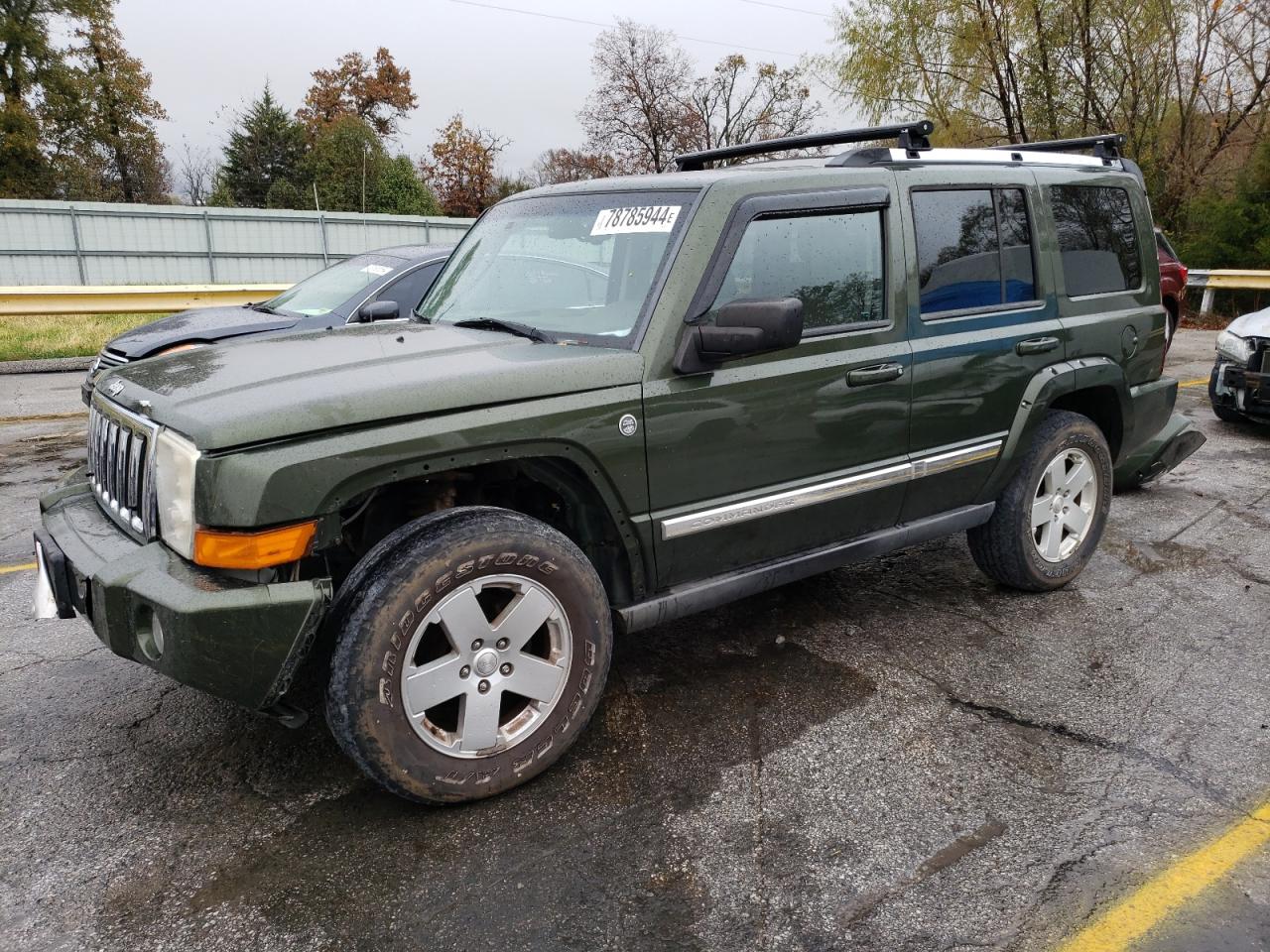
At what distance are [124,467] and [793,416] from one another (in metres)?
2.15

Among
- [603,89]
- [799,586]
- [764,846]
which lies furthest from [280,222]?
[764,846]

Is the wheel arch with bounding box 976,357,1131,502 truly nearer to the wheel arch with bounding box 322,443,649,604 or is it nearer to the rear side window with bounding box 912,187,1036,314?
the rear side window with bounding box 912,187,1036,314

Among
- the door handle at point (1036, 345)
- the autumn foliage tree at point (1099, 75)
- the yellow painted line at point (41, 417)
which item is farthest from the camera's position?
the autumn foliage tree at point (1099, 75)

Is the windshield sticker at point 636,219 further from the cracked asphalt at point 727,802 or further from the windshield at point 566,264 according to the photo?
the cracked asphalt at point 727,802

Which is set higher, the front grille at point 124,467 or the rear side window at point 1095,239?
the rear side window at point 1095,239

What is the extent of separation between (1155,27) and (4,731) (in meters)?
24.0

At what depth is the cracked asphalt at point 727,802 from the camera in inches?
94.6

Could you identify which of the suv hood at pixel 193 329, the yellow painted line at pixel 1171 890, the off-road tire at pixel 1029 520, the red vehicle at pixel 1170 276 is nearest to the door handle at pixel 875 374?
the off-road tire at pixel 1029 520

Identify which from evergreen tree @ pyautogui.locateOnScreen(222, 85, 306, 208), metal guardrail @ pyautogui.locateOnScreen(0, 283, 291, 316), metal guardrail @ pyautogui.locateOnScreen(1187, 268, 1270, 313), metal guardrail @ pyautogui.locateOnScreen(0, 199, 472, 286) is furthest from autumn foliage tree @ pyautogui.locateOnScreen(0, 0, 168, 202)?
metal guardrail @ pyautogui.locateOnScreen(1187, 268, 1270, 313)

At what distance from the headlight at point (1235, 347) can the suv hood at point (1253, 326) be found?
0.05m

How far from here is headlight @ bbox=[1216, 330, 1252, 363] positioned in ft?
25.6

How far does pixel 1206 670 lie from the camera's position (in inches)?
148

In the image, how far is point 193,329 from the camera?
770cm

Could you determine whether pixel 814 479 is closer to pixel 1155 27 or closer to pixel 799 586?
pixel 799 586
